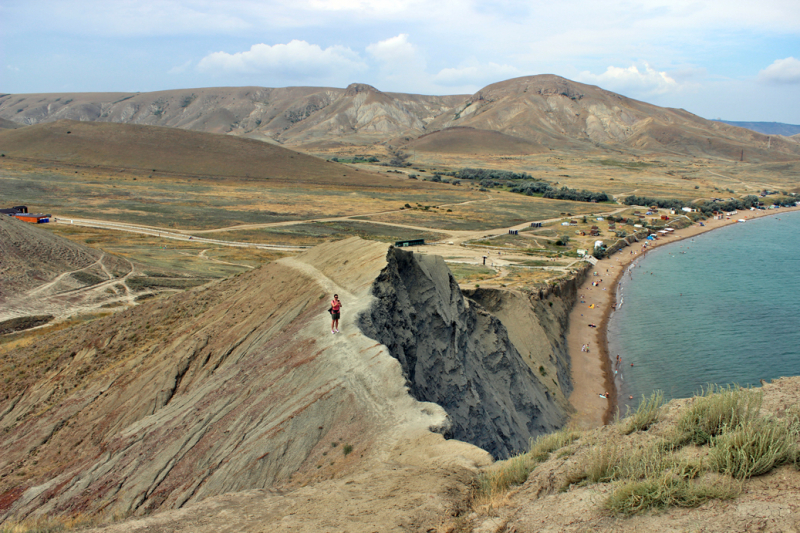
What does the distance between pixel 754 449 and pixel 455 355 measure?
14471mm

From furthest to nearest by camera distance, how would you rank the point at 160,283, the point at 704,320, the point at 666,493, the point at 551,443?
the point at 704,320 → the point at 160,283 → the point at 551,443 → the point at 666,493

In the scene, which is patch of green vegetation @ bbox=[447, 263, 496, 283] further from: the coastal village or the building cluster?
the building cluster

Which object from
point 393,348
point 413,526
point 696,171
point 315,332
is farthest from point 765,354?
point 696,171

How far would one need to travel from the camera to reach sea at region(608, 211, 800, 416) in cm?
3619

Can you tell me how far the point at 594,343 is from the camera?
43031 mm

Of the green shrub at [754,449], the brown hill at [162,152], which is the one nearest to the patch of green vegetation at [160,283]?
the green shrub at [754,449]

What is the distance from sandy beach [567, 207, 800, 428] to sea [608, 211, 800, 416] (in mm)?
846

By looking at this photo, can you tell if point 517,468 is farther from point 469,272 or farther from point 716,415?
point 469,272

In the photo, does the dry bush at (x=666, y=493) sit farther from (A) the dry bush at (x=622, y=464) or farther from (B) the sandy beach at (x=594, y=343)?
(B) the sandy beach at (x=594, y=343)

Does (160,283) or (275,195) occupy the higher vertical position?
(275,195)

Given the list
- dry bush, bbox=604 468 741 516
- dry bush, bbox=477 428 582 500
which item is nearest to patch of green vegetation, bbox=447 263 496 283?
dry bush, bbox=477 428 582 500

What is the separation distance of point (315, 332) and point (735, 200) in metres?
146

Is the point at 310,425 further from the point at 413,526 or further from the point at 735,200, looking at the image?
the point at 735,200

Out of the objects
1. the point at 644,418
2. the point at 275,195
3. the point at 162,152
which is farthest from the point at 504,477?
the point at 162,152
